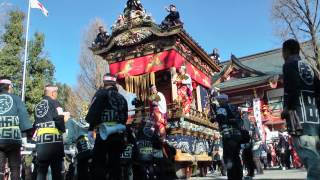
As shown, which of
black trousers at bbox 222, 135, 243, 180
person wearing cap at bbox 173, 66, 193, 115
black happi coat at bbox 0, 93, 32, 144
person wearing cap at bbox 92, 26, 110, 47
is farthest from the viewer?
person wearing cap at bbox 92, 26, 110, 47

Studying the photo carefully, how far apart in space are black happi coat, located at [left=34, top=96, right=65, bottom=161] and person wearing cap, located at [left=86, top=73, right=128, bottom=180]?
95 centimetres

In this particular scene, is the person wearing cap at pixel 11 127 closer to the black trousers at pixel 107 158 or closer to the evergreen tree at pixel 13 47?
the black trousers at pixel 107 158

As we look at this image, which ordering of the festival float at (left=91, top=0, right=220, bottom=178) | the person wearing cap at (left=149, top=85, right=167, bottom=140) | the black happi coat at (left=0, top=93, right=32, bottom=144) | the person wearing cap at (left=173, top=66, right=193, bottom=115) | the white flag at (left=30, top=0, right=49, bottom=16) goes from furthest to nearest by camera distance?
the white flag at (left=30, top=0, right=49, bottom=16), the person wearing cap at (left=173, top=66, right=193, bottom=115), the festival float at (left=91, top=0, right=220, bottom=178), the person wearing cap at (left=149, top=85, right=167, bottom=140), the black happi coat at (left=0, top=93, right=32, bottom=144)

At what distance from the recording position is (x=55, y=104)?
6105 mm

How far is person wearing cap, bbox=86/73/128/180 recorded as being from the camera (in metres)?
4.92

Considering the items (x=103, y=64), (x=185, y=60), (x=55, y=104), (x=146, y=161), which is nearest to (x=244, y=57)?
(x=103, y=64)

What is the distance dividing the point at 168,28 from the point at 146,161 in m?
6.12

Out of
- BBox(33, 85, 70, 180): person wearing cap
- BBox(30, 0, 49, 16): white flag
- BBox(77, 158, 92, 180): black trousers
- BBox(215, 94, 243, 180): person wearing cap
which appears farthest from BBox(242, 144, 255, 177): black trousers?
BBox(30, 0, 49, 16): white flag

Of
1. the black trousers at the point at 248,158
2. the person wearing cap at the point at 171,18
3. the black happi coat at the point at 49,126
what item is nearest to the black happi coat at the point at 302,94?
the black happi coat at the point at 49,126

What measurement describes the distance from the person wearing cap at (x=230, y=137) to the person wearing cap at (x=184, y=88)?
5546 millimetres

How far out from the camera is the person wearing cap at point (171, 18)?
13156mm

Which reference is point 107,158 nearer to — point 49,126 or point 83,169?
point 49,126

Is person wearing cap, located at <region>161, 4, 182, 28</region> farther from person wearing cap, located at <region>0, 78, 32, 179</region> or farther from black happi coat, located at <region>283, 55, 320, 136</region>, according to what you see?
black happi coat, located at <region>283, 55, 320, 136</region>

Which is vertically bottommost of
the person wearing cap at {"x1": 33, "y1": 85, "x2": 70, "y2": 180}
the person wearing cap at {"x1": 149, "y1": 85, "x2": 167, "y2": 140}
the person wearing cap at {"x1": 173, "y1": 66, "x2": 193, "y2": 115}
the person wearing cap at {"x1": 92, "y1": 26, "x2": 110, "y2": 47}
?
the person wearing cap at {"x1": 33, "y1": 85, "x2": 70, "y2": 180}
